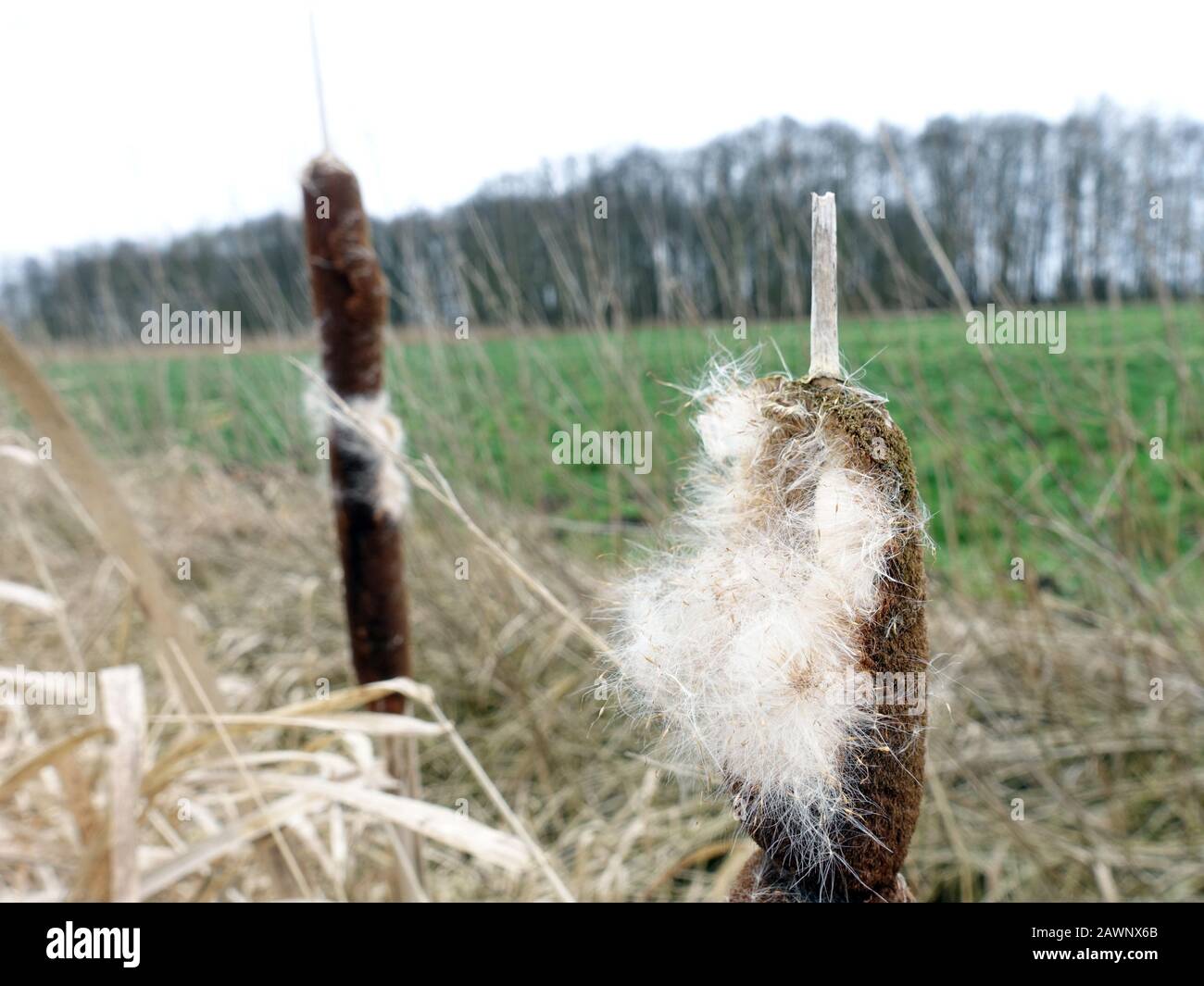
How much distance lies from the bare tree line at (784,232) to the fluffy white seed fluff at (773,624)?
1384 millimetres

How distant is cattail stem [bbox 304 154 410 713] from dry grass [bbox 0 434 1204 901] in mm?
98

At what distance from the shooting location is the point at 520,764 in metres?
2.17

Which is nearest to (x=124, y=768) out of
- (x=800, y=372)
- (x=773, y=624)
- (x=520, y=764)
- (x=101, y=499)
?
(x=101, y=499)

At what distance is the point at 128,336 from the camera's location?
419 centimetres

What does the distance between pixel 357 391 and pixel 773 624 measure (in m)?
0.54

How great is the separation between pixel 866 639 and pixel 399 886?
2.66 ft

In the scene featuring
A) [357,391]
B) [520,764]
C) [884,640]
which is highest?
[357,391]

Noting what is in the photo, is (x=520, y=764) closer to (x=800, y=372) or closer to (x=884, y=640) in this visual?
(x=800, y=372)

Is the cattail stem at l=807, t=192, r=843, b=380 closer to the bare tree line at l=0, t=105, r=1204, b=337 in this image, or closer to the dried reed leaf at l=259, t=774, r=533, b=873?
the dried reed leaf at l=259, t=774, r=533, b=873

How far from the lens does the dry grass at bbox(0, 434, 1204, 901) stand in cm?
90

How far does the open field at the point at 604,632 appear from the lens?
1.31 meters

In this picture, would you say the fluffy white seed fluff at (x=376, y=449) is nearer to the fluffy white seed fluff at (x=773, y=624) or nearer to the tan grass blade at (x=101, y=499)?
the tan grass blade at (x=101, y=499)

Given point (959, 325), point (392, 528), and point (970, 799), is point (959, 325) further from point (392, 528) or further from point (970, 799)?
point (392, 528)
